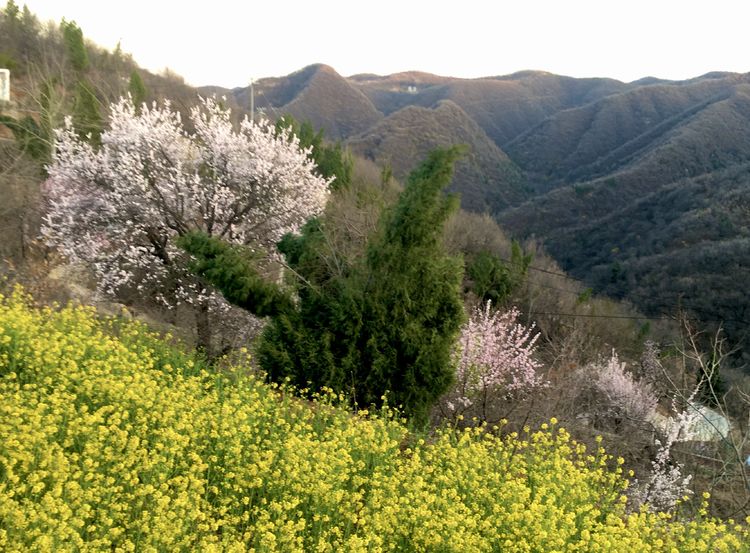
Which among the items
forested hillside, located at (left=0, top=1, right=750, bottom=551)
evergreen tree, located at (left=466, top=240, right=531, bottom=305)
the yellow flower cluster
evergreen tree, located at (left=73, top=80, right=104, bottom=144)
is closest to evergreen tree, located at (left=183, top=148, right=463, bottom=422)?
forested hillside, located at (left=0, top=1, right=750, bottom=551)

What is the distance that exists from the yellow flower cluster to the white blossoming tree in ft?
18.4

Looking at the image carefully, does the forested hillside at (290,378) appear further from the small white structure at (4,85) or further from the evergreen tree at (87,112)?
the small white structure at (4,85)

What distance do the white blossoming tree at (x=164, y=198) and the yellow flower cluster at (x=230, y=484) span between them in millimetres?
5606

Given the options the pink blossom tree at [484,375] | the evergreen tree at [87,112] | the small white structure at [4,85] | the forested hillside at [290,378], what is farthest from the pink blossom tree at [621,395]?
the small white structure at [4,85]

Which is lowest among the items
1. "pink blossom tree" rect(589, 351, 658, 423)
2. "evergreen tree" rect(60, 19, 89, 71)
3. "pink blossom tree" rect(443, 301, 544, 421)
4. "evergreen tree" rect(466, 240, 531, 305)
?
"pink blossom tree" rect(589, 351, 658, 423)

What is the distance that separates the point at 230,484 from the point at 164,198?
8.25 meters

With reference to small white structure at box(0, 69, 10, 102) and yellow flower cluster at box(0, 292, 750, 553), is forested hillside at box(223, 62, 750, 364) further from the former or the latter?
small white structure at box(0, 69, 10, 102)

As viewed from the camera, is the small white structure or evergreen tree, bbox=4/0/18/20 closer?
the small white structure

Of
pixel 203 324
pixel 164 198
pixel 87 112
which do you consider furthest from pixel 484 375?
pixel 87 112

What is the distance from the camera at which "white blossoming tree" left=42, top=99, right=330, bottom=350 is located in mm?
11547

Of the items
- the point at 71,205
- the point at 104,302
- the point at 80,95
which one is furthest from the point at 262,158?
the point at 80,95

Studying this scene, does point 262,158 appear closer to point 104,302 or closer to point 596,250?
point 104,302

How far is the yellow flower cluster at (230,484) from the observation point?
3.76 meters

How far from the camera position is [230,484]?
15.3 ft
